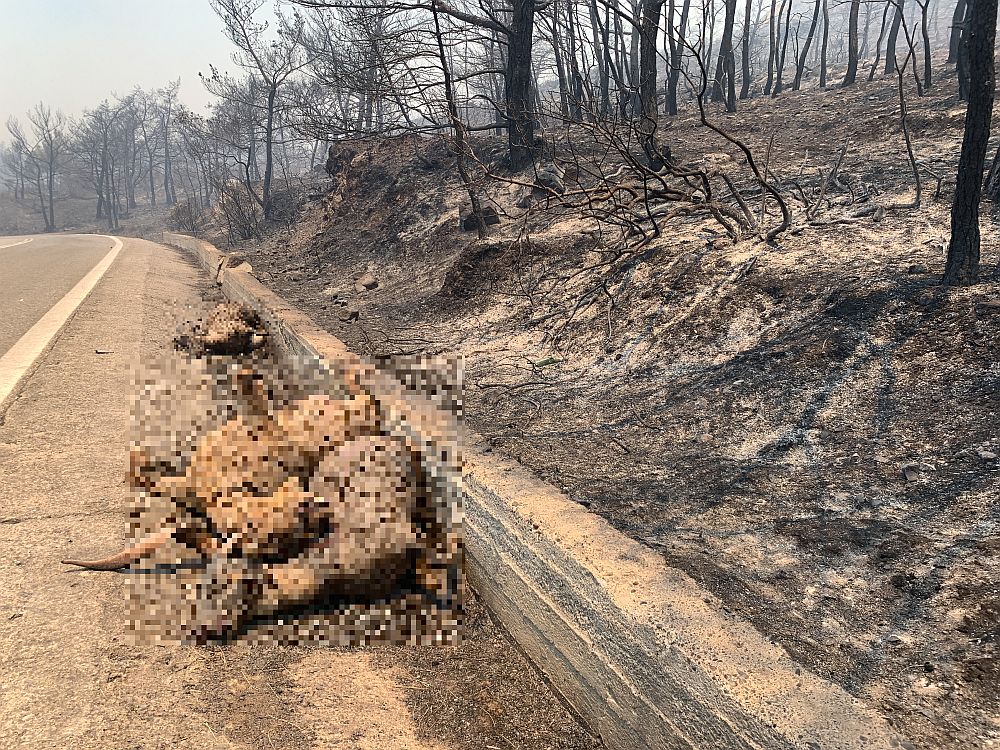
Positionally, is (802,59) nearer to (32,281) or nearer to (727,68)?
(727,68)

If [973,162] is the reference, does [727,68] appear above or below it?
above

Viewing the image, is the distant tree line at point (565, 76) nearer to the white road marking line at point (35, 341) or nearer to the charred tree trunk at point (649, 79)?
the charred tree trunk at point (649, 79)

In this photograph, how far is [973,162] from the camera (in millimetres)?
3439

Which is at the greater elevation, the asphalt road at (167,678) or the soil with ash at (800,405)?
the soil with ash at (800,405)

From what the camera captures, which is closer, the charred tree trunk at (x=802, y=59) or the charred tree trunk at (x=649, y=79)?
the charred tree trunk at (x=649, y=79)

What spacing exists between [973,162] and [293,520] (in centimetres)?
368

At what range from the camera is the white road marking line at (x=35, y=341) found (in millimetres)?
5027

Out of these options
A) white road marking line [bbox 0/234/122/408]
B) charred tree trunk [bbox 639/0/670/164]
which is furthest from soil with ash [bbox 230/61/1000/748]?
white road marking line [bbox 0/234/122/408]

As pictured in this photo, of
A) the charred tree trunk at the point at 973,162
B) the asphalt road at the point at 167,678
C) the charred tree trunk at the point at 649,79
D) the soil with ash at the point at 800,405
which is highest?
A: the charred tree trunk at the point at 649,79

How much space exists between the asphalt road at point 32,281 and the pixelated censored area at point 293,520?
3850 mm

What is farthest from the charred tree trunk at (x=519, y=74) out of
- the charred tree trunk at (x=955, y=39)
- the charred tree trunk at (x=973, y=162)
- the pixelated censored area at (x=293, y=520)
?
the charred tree trunk at (x=955, y=39)

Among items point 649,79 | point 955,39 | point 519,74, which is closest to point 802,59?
point 955,39

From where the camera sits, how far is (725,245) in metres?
5.01

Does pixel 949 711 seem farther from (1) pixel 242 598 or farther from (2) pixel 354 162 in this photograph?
(2) pixel 354 162
